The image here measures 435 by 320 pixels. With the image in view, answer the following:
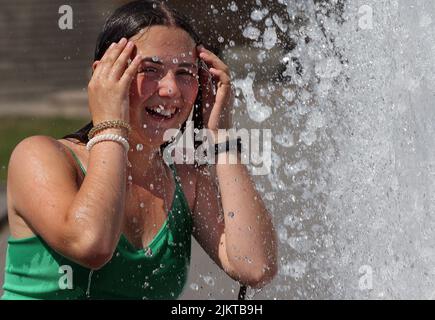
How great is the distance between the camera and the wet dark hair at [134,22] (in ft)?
8.23

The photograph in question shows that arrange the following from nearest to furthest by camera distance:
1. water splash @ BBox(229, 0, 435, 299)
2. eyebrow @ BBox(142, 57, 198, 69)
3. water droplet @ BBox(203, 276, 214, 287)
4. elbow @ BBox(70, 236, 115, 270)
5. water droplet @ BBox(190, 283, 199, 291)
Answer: elbow @ BBox(70, 236, 115, 270)
eyebrow @ BBox(142, 57, 198, 69)
water splash @ BBox(229, 0, 435, 299)
water droplet @ BBox(190, 283, 199, 291)
water droplet @ BBox(203, 276, 214, 287)

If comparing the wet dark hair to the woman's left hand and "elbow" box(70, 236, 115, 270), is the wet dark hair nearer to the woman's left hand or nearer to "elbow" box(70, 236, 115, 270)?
the woman's left hand

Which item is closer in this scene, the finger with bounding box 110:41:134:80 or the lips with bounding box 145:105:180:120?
the finger with bounding box 110:41:134:80

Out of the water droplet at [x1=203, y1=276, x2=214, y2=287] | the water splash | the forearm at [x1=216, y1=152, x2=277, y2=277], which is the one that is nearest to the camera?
the forearm at [x1=216, y1=152, x2=277, y2=277]

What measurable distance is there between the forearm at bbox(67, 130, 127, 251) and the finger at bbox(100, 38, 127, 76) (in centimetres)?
19

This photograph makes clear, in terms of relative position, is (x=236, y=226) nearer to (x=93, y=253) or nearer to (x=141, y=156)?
(x=141, y=156)

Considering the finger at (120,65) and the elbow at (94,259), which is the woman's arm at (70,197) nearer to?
the elbow at (94,259)

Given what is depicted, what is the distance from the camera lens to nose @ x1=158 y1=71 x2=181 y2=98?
246cm

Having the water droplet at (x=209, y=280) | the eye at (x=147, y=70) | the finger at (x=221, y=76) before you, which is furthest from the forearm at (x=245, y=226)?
the water droplet at (x=209, y=280)

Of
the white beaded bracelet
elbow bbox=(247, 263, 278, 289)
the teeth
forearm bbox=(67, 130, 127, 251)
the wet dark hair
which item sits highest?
the wet dark hair

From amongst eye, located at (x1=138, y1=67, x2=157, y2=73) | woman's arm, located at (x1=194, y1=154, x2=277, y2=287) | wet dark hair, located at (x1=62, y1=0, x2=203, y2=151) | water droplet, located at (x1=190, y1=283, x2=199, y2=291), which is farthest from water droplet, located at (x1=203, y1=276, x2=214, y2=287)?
eye, located at (x1=138, y1=67, x2=157, y2=73)

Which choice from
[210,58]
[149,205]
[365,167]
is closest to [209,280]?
[365,167]

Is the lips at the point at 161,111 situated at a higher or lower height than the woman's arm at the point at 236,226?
higher

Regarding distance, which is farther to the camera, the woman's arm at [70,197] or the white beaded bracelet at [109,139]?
the white beaded bracelet at [109,139]
